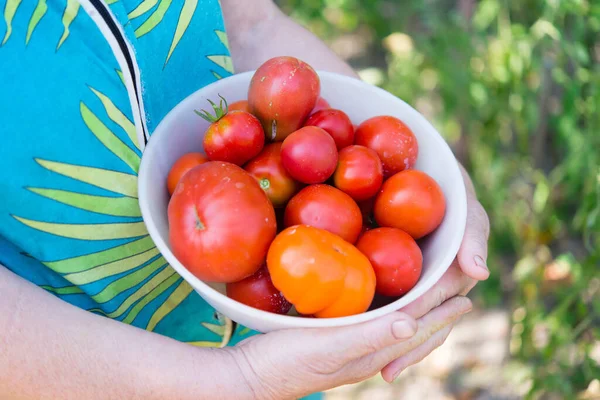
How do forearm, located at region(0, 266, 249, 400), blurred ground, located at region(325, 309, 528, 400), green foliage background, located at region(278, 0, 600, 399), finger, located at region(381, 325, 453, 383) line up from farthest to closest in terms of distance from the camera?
1. blurred ground, located at region(325, 309, 528, 400)
2. green foliage background, located at region(278, 0, 600, 399)
3. finger, located at region(381, 325, 453, 383)
4. forearm, located at region(0, 266, 249, 400)

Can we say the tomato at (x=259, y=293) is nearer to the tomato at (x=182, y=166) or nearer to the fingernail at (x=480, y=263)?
the tomato at (x=182, y=166)

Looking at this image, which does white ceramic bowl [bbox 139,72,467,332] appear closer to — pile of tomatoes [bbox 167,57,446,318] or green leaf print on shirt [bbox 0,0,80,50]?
pile of tomatoes [bbox 167,57,446,318]

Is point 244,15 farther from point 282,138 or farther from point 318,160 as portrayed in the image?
point 318,160

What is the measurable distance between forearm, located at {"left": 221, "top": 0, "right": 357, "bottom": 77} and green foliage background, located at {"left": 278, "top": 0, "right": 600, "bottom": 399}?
2.17 ft

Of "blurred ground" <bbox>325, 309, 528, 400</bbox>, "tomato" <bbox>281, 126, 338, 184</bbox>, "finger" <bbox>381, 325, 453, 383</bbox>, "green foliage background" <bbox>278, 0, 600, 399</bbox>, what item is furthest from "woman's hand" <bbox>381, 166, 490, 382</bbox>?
"blurred ground" <bbox>325, 309, 528, 400</bbox>

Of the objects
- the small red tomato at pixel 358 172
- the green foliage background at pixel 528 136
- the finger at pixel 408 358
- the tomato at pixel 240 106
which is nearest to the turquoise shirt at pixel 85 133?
the tomato at pixel 240 106

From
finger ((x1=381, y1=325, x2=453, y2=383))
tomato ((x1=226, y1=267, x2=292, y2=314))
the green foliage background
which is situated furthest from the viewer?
the green foliage background

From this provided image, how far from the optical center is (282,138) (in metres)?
1.06

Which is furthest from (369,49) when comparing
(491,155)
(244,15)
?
(244,15)

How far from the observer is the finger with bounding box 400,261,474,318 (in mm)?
939

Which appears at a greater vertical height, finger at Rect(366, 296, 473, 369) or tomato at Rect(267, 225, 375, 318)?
tomato at Rect(267, 225, 375, 318)

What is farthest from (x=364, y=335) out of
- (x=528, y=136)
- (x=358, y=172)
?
(x=528, y=136)

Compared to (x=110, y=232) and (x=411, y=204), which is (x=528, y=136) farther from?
(x=110, y=232)

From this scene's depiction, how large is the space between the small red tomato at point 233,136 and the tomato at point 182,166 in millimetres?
21
